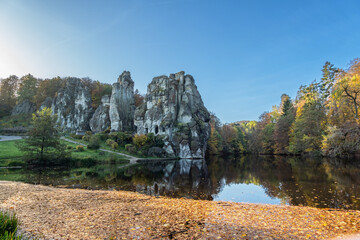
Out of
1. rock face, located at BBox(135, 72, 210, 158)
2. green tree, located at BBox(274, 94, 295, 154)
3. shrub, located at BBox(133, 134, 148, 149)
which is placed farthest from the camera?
green tree, located at BBox(274, 94, 295, 154)

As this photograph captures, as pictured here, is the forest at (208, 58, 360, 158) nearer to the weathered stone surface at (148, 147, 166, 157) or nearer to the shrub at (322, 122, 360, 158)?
the shrub at (322, 122, 360, 158)

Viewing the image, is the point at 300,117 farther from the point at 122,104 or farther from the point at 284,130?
the point at 122,104

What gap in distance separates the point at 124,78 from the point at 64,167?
4438 cm

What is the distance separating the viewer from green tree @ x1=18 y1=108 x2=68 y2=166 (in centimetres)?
2459

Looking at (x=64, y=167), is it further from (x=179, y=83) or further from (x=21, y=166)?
(x=179, y=83)

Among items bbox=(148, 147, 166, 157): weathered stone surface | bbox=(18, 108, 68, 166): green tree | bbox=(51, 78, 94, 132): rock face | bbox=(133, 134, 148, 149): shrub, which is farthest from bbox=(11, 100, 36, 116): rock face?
bbox=(18, 108, 68, 166): green tree

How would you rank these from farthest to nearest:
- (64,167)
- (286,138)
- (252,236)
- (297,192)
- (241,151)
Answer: (241,151) < (286,138) < (64,167) < (297,192) < (252,236)

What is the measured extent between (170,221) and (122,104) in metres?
59.4

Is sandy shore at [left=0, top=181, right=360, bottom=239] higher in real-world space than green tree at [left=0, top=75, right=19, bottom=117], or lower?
lower

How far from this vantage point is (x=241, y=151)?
71375 mm

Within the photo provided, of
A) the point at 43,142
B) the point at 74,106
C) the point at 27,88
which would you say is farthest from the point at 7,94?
the point at 43,142

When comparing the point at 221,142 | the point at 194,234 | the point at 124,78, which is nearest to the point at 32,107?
the point at 124,78

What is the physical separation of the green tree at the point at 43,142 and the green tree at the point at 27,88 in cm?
6361

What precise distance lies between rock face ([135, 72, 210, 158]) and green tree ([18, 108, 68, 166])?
2737 centimetres
